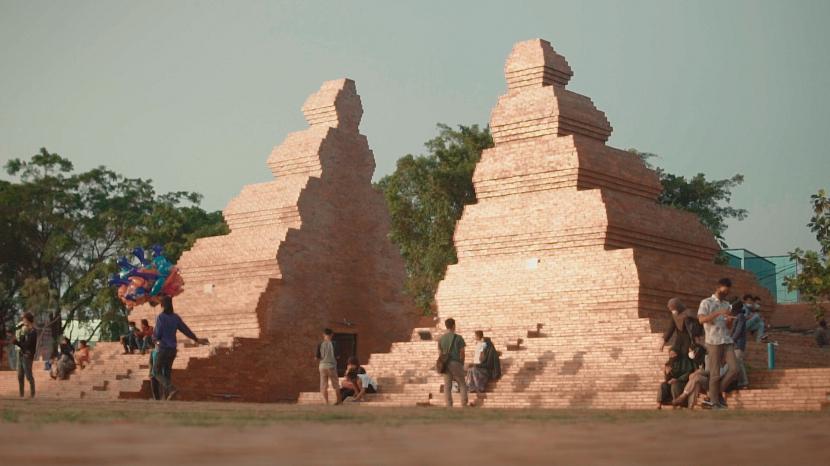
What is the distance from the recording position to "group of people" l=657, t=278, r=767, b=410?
55.1 feet

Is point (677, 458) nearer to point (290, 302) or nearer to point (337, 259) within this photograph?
point (290, 302)

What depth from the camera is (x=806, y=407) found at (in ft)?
58.1

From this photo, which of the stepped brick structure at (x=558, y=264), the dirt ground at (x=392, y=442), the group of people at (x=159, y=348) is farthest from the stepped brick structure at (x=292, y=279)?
the dirt ground at (x=392, y=442)

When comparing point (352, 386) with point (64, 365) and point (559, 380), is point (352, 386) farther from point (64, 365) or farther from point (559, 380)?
point (64, 365)

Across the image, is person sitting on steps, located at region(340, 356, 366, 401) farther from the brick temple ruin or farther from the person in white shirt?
the person in white shirt

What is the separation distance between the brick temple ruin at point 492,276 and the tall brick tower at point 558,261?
1.6 inches

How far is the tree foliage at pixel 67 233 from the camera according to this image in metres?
48.0

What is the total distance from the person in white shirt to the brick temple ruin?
1703mm

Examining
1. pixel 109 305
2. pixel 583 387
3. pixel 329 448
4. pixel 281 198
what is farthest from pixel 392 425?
pixel 109 305

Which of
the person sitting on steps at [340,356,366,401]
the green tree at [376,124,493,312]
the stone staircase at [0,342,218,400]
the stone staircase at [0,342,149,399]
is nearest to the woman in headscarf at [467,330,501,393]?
the person sitting on steps at [340,356,366,401]

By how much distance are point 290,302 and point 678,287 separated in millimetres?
9512

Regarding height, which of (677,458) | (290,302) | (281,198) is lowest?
(677,458)

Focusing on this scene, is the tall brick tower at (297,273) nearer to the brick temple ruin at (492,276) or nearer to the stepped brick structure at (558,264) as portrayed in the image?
the brick temple ruin at (492,276)

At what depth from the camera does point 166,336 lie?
19.3 metres
